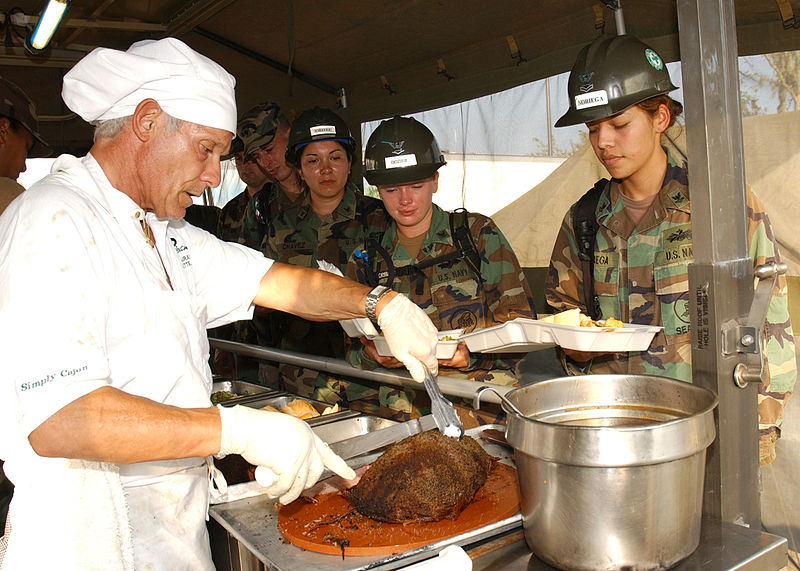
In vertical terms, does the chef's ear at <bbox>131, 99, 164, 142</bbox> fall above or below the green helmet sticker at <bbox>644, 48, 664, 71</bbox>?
below

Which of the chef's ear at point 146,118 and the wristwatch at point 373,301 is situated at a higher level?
the chef's ear at point 146,118

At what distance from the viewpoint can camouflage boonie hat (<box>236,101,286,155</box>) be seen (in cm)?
472

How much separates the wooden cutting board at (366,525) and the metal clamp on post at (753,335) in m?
0.55

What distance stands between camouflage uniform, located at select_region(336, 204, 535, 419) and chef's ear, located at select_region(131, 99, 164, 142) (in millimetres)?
1482

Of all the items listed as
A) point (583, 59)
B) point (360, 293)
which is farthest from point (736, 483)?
point (583, 59)

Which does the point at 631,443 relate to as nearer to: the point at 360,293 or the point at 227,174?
the point at 360,293

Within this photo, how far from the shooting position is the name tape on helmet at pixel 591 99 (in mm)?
2322

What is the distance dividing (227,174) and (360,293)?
528 cm

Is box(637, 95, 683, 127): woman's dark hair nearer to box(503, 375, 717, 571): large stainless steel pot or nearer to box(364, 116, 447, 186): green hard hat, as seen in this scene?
box(364, 116, 447, 186): green hard hat

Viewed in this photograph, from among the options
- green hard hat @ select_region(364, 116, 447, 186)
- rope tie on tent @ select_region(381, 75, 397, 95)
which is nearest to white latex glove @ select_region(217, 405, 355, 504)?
green hard hat @ select_region(364, 116, 447, 186)

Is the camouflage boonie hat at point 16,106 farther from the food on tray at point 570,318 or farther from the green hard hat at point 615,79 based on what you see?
the food on tray at point 570,318

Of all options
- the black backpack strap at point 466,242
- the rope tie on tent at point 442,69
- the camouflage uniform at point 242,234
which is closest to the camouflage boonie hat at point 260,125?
the camouflage uniform at point 242,234

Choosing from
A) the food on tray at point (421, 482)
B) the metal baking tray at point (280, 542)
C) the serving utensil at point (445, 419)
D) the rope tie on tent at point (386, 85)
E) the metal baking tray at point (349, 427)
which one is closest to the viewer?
the metal baking tray at point (280, 542)

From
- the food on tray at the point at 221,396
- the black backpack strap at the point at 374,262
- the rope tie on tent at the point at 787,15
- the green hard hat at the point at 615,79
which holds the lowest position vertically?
the food on tray at the point at 221,396
